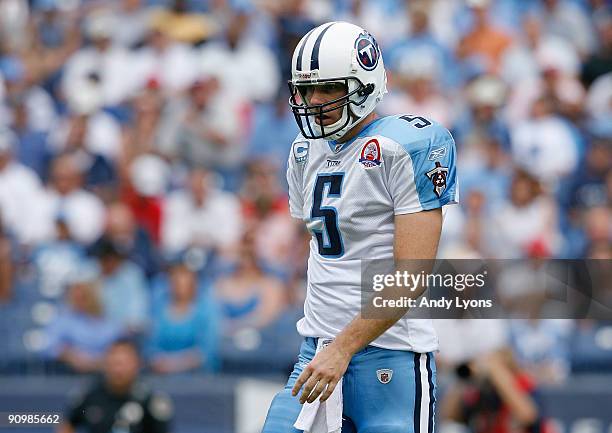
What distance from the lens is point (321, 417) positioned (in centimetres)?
465

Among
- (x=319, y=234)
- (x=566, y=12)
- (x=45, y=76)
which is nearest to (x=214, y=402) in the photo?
(x=319, y=234)

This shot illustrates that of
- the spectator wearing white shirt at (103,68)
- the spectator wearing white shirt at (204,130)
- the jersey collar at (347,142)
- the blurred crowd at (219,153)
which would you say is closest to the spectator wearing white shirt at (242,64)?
the blurred crowd at (219,153)

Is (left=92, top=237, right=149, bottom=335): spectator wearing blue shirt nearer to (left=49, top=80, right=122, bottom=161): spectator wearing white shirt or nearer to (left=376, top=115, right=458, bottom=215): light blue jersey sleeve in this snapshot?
(left=49, top=80, right=122, bottom=161): spectator wearing white shirt

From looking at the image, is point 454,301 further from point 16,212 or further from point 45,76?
point 45,76

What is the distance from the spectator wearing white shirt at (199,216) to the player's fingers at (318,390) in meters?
6.07

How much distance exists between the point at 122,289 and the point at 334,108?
516cm

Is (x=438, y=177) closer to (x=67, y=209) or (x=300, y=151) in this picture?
(x=300, y=151)

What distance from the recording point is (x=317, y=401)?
462 cm

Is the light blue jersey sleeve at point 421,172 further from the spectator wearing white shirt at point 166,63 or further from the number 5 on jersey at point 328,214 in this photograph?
the spectator wearing white shirt at point 166,63

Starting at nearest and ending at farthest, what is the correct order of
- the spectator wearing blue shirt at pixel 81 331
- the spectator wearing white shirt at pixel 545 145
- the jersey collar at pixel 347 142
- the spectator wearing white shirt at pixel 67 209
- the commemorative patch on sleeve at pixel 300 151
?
the jersey collar at pixel 347 142, the commemorative patch on sleeve at pixel 300 151, the spectator wearing blue shirt at pixel 81 331, the spectator wearing white shirt at pixel 67 209, the spectator wearing white shirt at pixel 545 145

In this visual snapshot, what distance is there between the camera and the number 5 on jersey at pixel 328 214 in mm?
4754

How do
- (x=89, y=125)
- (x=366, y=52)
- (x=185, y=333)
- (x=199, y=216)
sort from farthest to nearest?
(x=89, y=125) < (x=199, y=216) < (x=185, y=333) < (x=366, y=52)

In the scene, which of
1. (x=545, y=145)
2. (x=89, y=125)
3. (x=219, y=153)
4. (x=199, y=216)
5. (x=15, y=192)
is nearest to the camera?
(x=199, y=216)

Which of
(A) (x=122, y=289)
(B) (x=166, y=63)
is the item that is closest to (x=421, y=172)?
(A) (x=122, y=289)
